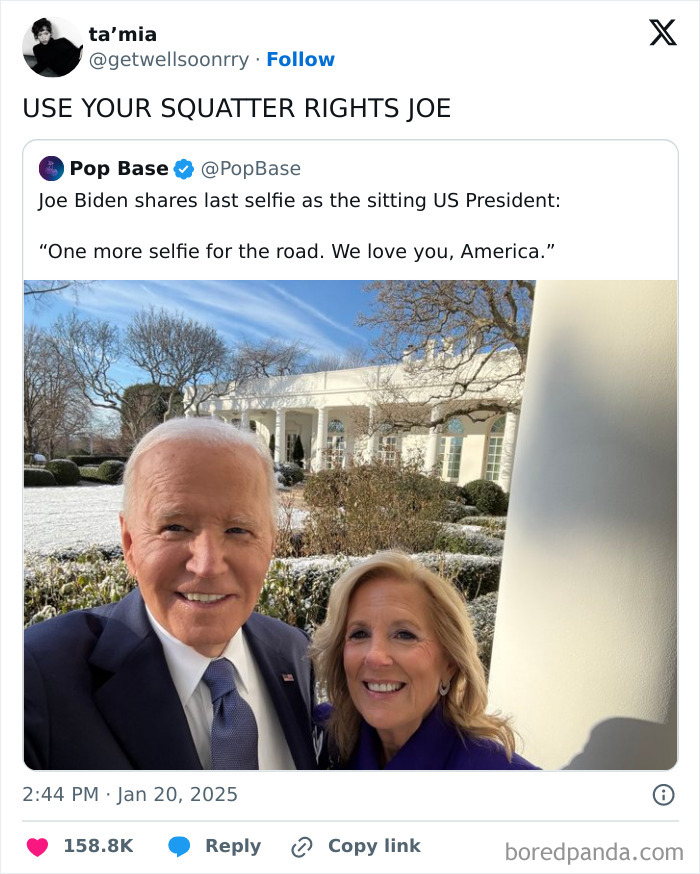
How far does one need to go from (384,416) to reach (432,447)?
21 centimetres

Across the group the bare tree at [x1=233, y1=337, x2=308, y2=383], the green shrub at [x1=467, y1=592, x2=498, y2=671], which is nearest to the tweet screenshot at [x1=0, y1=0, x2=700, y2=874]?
the bare tree at [x1=233, y1=337, x2=308, y2=383]

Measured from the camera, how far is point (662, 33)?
1562 millimetres

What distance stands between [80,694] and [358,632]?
74 centimetres

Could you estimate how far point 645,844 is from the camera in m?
1.55

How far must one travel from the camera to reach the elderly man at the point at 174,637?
1358 millimetres

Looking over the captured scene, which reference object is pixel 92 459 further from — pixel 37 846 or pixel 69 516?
pixel 37 846

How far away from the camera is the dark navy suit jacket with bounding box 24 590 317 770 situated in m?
1.33

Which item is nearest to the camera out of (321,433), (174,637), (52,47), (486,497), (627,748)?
(174,637)

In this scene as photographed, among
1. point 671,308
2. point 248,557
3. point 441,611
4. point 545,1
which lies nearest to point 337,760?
point 441,611

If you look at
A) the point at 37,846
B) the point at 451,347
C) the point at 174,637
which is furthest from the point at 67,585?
the point at 451,347

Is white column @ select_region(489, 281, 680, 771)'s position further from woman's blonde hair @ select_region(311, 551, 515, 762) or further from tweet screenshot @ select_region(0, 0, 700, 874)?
woman's blonde hair @ select_region(311, 551, 515, 762)

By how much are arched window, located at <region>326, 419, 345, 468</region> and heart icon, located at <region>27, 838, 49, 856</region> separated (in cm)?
140

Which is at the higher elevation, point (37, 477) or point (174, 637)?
point (37, 477)
